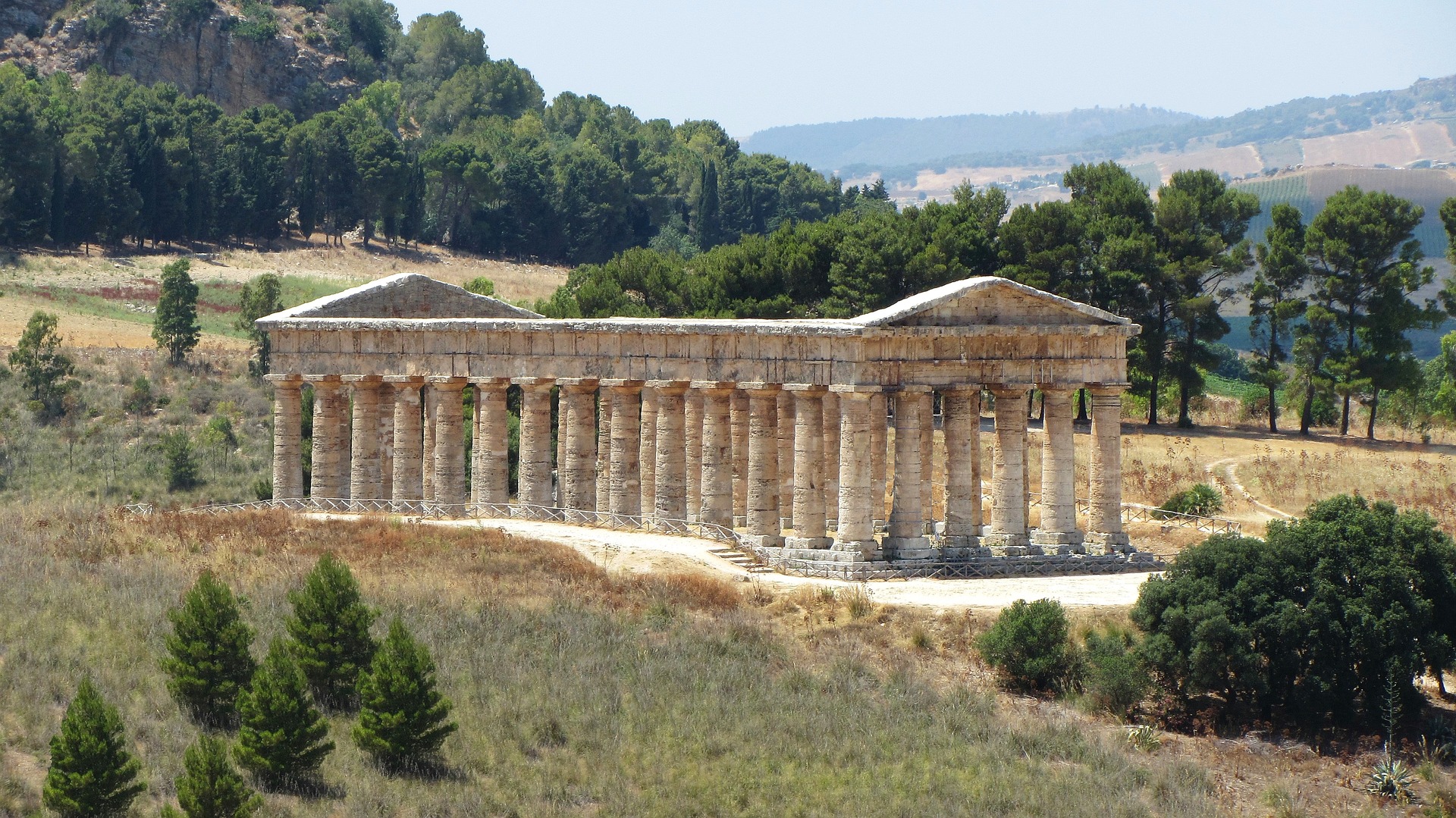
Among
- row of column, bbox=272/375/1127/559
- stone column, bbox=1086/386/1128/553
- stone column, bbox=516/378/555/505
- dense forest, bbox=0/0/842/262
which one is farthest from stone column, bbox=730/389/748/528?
dense forest, bbox=0/0/842/262

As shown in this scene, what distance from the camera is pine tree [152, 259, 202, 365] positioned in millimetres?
84188

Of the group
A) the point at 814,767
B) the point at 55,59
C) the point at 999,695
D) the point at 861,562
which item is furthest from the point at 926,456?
the point at 55,59

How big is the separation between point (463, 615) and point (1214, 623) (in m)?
15.4

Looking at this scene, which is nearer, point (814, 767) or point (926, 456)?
point (814, 767)

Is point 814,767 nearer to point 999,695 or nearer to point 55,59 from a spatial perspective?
point 999,695

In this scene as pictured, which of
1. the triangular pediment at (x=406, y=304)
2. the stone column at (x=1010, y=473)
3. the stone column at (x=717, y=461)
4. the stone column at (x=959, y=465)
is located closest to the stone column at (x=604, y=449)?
the triangular pediment at (x=406, y=304)

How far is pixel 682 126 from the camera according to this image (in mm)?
191250

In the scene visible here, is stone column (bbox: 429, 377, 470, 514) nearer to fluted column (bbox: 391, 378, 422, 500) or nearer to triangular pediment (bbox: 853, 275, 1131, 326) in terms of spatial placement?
fluted column (bbox: 391, 378, 422, 500)

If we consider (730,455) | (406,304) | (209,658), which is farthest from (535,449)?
(209,658)

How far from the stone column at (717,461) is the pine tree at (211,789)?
22643 mm

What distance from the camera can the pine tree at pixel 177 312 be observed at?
84.2 metres

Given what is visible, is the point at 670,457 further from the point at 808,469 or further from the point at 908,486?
the point at 908,486

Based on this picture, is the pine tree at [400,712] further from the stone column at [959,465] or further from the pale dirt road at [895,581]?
the stone column at [959,465]

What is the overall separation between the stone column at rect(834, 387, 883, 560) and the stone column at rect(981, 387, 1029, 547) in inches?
147
